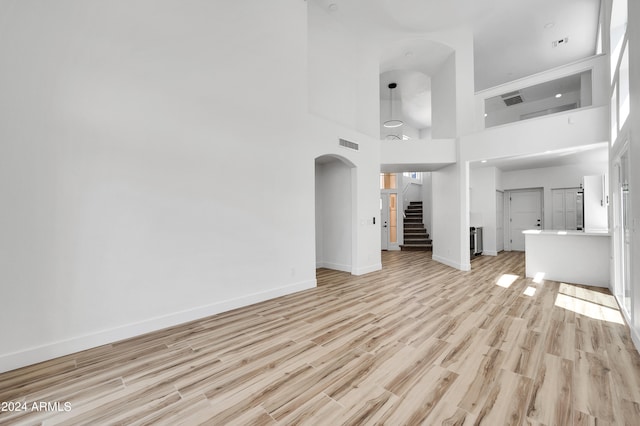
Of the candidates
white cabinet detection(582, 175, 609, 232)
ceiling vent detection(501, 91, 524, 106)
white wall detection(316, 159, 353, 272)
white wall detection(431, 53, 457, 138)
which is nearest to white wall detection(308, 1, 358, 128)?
white wall detection(316, 159, 353, 272)

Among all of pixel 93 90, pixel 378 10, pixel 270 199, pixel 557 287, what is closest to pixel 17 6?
pixel 93 90

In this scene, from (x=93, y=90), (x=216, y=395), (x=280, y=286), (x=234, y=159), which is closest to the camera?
(x=216, y=395)

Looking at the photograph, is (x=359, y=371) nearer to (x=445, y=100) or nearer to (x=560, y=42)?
(x=445, y=100)

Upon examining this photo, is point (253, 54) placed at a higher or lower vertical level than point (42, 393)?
higher

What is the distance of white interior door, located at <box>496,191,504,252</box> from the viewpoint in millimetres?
9663

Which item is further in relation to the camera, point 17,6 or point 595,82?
point 595,82

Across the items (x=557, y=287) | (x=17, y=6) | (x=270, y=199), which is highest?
(x=17, y=6)

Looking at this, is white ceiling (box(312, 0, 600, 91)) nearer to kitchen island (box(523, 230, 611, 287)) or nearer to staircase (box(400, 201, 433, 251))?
kitchen island (box(523, 230, 611, 287))

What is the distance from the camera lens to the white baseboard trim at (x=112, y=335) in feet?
8.13

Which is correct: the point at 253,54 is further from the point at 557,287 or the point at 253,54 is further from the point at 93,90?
the point at 557,287

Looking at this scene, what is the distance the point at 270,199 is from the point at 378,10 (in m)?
5.06

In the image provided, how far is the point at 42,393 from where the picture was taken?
6.97ft

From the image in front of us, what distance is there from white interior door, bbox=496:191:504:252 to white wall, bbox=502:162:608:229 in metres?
0.51

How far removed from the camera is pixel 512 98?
9836 millimetres
